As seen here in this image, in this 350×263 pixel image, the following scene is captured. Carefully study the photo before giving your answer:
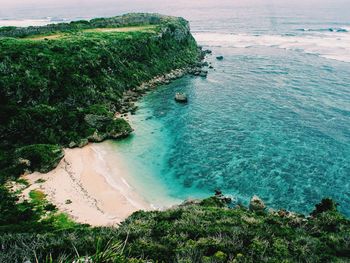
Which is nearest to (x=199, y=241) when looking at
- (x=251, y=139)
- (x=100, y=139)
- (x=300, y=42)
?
(x=100, y=139)

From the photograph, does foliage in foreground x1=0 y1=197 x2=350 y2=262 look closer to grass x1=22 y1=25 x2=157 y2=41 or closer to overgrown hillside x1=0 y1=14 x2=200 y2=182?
overgrown hillside x1=0 y1=14 x2=200 y2=182

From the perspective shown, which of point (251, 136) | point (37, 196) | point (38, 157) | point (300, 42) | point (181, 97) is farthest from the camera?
point (300, 42)

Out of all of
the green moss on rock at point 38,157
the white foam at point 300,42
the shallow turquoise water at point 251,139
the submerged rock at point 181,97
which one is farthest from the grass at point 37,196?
the white foam at point 300,42

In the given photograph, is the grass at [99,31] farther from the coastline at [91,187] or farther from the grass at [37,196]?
the grass at [37,196]

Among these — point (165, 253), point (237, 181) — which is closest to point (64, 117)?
point (237, 181)

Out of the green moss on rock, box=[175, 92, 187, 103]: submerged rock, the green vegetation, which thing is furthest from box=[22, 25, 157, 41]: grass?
the green moss on rock

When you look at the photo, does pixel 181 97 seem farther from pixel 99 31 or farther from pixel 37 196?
pixel 37 196
